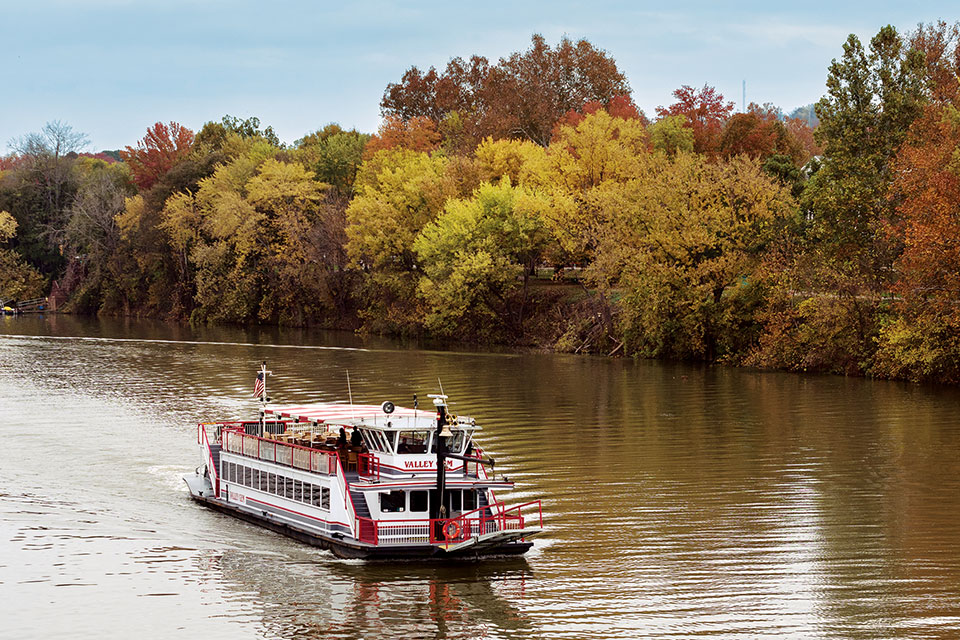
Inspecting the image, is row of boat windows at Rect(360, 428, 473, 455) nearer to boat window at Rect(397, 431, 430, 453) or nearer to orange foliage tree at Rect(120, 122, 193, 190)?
boat window at Rect(397, 431, 430, 453)

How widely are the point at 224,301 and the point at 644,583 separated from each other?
4050 inches

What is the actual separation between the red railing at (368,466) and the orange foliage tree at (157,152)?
140822 mm

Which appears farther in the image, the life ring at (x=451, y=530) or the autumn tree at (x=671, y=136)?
the autumn tree at (x=671, y=136)

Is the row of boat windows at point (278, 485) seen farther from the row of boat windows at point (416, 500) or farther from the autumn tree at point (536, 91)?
the autumn tree at point (536, 91)

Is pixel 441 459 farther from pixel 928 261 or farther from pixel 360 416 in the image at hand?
pixel 928 261

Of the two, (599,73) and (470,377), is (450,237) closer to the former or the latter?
(470,377)


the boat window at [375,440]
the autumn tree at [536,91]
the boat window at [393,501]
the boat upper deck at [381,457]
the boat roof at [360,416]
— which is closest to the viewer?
the boat window at [393,501]

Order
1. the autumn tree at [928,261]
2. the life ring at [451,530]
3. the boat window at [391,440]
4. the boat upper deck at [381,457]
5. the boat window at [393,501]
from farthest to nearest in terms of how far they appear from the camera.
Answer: the autumn tree at [928,261] < the boat window at [391,440] < the boat upper deck at [381,457] < the boat window at [393,501] < the life ring at [451,530]

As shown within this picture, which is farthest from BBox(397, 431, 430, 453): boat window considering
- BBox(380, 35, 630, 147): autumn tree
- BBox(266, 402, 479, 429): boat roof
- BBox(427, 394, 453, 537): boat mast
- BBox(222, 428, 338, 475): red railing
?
BBox(380, 35, 630, 147): autumn tree

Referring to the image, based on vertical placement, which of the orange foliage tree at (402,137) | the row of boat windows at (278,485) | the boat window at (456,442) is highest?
the orange foliage tree at (402,137)

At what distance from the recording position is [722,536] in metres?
34.4

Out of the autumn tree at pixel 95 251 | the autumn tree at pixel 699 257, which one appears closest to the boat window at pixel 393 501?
the autumn tree at pixel 699 257

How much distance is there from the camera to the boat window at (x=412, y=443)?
→ 33.8m

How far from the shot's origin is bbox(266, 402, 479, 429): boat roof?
33844 mm
